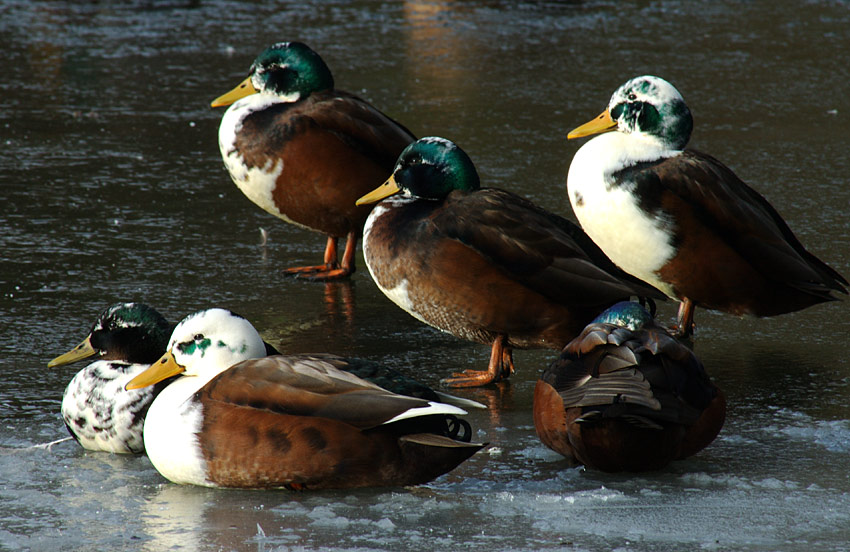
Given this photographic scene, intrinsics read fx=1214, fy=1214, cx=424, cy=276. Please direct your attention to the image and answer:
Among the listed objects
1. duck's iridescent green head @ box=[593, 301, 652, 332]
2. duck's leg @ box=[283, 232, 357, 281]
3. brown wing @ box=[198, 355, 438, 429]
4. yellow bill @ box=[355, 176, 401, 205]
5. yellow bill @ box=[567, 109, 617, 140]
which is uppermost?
yellow bill @ box=[567, 109, 617, 140]

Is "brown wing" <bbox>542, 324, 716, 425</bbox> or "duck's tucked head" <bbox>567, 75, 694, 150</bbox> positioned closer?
"brown wing" <bbox>542, 324, 716, 425</bbox>

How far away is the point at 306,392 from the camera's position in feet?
11.6

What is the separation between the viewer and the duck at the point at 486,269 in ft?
15.1

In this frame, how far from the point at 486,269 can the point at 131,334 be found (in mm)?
1335

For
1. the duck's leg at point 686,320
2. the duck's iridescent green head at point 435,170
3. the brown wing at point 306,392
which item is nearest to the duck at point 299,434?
the brown wing at point 306,392

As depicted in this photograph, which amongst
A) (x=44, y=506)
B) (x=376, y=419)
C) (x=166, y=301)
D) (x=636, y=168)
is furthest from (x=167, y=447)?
(x=636, y=168)

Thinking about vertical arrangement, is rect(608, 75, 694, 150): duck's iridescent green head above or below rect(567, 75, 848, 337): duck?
above

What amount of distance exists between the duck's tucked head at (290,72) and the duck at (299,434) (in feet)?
9.25

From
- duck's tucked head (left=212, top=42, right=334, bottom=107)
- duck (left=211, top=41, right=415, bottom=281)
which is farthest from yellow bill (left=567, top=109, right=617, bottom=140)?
duck's tucked head (left=212, top=42, right=334, bottom=107)

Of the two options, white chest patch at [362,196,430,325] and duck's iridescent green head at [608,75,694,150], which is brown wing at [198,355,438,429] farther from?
duck's iridescent green head at [608,75,694,150]

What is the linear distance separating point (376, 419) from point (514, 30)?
9.11 metres

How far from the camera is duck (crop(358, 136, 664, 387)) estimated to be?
4590 mm

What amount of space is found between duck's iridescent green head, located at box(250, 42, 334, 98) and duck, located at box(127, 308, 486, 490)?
2.82 meters

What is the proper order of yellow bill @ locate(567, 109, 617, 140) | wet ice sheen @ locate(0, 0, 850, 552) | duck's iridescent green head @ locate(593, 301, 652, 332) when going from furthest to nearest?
yellow bill @ locate(567, 109, 617, 140) < duck's iridescent green head @ locate(593, 301, 652, 332) < wet ice sheen @ locate(0, 0, 850, 552)
